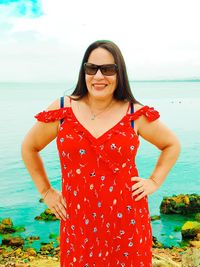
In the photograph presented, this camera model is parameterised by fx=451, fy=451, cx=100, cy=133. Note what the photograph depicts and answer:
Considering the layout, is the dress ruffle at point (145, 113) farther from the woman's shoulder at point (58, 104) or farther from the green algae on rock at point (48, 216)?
the green algae on rock at point (48, 216)

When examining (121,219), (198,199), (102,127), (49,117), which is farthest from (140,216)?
(198,199)

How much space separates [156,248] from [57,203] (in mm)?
5624

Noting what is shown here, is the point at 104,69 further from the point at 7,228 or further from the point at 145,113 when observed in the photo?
the point at 7,228

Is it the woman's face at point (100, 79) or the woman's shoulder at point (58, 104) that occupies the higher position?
the woman's face at point (100, 79)

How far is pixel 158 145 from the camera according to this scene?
3.25 meters

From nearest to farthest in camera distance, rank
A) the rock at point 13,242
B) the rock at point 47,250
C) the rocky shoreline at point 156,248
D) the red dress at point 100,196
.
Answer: the red dress at point 100,196
the rocky shoreline at point 156,248
the rock at point 47,250
the rock at point 13,242

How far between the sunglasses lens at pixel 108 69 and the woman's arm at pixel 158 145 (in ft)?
1.20

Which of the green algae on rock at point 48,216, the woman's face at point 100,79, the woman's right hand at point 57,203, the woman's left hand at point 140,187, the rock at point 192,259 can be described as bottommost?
the green algae on rock at point 48,216

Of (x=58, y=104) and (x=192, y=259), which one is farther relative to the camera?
(x=192, y=259)

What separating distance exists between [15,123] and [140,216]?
3836cm

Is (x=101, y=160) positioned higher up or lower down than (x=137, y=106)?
lower down

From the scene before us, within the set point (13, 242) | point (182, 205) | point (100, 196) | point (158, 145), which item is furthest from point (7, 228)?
point (100, 196)

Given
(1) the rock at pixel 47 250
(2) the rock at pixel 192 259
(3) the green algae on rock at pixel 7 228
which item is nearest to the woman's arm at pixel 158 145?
(2) the rock at pixel 192 259

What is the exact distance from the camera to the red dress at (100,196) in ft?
9.45
